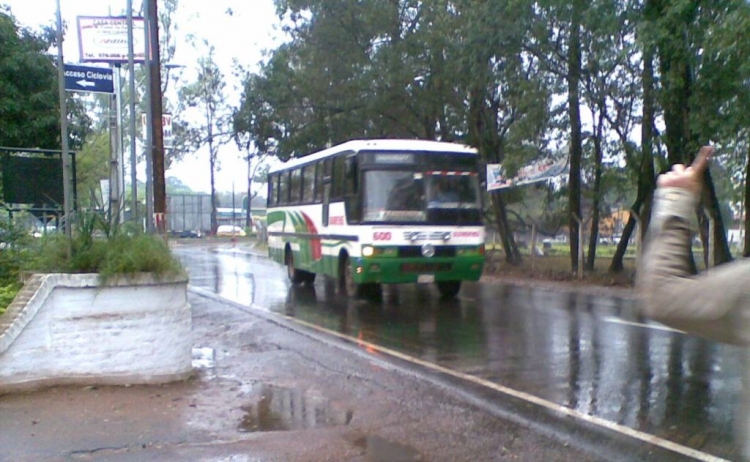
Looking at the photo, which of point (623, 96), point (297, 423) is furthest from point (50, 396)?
point (623, 96)

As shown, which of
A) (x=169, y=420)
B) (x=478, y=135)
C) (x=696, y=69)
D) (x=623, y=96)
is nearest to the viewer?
(x=169, y=420)

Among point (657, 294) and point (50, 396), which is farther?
point (50, 396)

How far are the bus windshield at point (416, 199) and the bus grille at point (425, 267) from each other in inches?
31.4

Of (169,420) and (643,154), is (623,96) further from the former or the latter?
(169,420)

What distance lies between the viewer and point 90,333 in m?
8.15

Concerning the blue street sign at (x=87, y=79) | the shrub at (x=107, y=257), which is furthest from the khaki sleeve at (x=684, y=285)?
the blue street sign at (x=87, y=79)

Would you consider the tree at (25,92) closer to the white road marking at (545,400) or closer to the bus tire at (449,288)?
the white road marking at (545,400)

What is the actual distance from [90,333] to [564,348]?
583cm

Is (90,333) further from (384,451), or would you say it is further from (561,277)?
(561,277)

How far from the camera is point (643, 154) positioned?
61.7ft

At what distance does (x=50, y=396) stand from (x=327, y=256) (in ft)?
32.3

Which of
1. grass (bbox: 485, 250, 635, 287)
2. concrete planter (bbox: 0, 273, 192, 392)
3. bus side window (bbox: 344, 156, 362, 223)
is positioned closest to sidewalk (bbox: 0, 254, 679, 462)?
concrete planter (bbox: 0, 273, 192, 392)

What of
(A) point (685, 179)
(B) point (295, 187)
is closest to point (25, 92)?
(B) point (295, 187)

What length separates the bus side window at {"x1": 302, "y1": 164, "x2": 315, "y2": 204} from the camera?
738 inches
